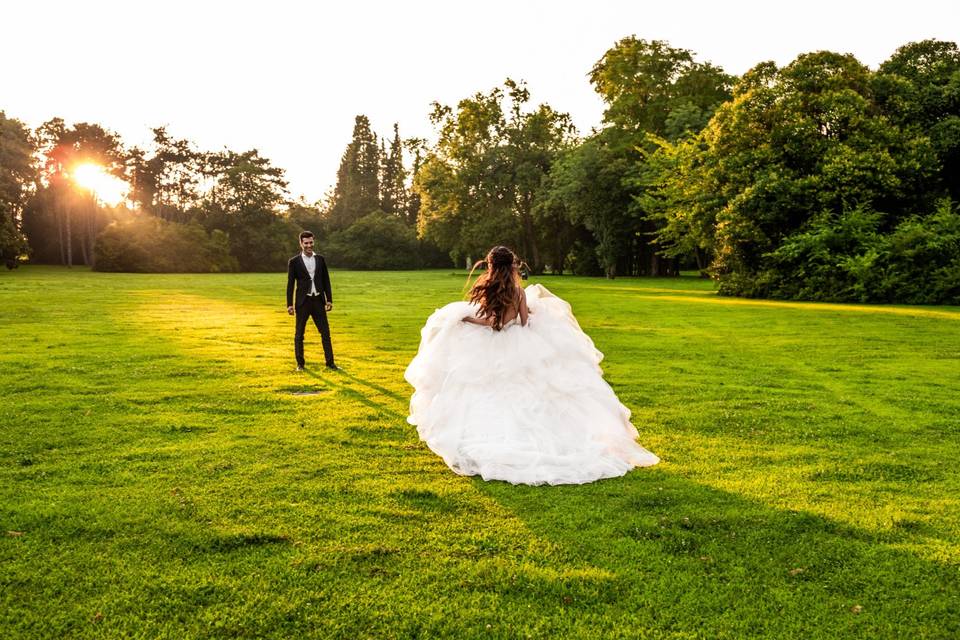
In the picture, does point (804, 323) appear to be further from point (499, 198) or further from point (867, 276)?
point (499, 198)

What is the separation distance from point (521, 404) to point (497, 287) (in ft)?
4.33

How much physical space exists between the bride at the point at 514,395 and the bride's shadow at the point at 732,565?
0.42 m

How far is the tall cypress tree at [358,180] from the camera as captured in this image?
353 feet

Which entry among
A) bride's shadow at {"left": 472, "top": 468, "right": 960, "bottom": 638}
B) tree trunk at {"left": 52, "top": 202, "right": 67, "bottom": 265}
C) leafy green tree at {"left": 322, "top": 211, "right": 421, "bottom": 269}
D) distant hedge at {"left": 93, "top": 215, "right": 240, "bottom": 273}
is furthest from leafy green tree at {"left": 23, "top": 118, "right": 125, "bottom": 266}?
bride's shadow at {"left": 472, "top": 468, "right": 960, "bottom": 638}

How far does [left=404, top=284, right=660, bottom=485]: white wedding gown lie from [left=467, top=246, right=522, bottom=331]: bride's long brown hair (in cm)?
18

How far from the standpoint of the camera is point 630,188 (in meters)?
52.6

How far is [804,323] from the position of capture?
20.7 metres

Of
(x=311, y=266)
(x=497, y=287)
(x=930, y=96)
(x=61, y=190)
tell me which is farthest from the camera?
(x=61, y=190)

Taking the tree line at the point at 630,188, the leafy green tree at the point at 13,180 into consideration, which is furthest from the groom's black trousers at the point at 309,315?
the leafy green tree at the point at 13,180

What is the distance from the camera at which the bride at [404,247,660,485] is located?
6.48 m

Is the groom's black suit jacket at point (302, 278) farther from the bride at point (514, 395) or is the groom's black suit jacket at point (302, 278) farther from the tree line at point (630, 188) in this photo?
the tree line at point (630, 188)

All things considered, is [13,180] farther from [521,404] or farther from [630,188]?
[521,404]

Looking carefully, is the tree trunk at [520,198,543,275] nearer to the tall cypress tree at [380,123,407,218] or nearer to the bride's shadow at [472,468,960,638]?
the tall cypress tree at [380,123,407,218]

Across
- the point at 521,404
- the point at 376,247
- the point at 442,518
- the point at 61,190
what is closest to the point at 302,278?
the point at 521,404
